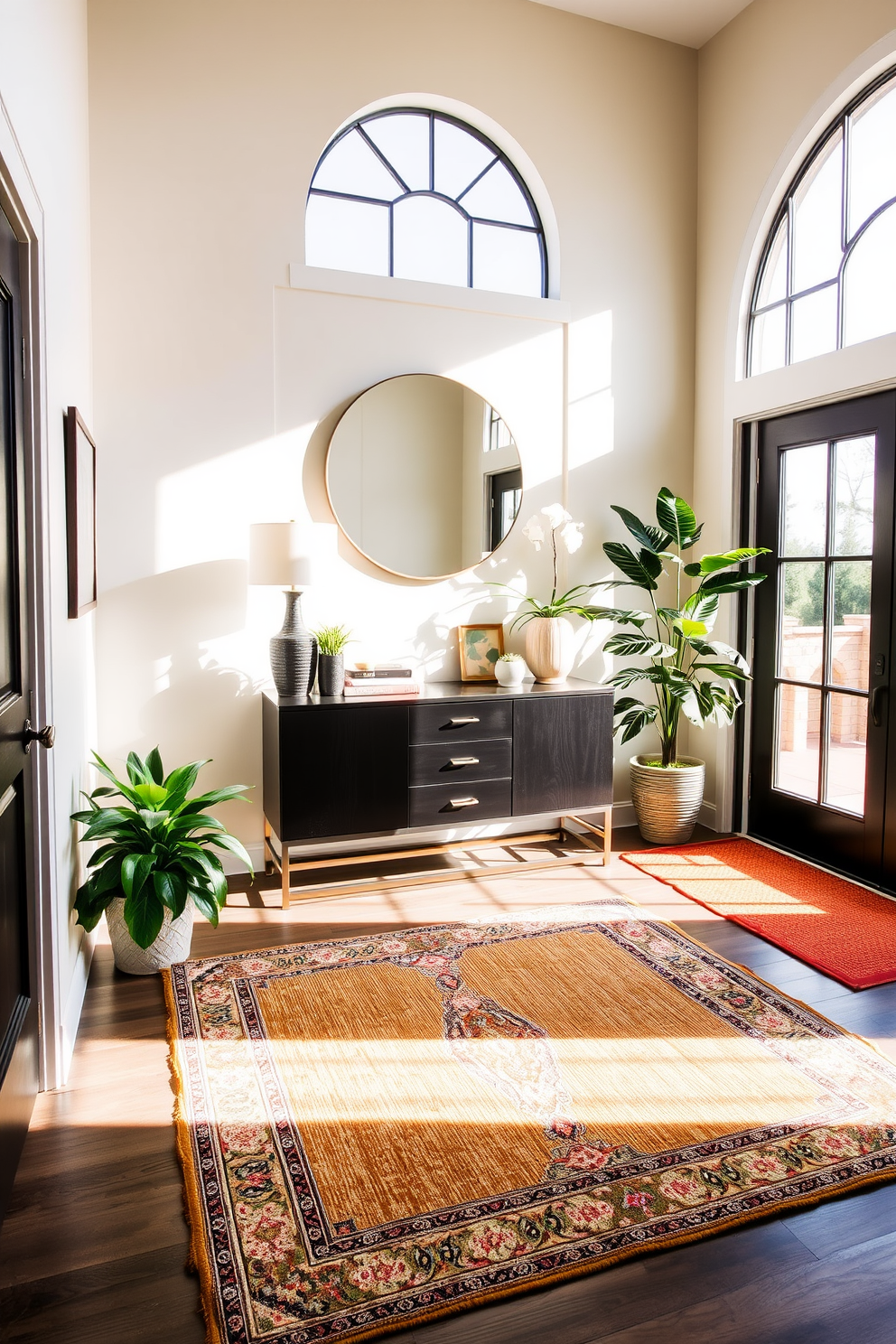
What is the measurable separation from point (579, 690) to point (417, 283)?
6.10 ft

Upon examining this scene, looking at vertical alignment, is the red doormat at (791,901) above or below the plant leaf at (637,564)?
below

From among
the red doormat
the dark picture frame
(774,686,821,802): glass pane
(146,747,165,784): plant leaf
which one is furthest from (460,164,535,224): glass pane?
the red doormat

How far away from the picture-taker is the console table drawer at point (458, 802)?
11.5 ft

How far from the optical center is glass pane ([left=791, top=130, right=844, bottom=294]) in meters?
3.67

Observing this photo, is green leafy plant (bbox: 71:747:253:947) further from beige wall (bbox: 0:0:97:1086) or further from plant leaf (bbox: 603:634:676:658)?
plant leaf (bbox: 603:634:676:658)

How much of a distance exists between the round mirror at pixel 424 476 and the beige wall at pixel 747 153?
1.07 m

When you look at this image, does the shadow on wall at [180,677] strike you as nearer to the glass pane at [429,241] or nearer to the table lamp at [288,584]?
the table lamp at [288,584]

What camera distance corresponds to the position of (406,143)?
389 cm

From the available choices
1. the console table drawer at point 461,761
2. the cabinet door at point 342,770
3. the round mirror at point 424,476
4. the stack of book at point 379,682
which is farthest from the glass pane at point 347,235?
the console table drawer at point 461,761

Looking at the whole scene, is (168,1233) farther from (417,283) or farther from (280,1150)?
(417,283)

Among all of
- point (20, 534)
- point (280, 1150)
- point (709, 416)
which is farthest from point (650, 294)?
point (280, 1150)

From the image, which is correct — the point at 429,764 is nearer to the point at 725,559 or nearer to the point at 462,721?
the point at 462,721

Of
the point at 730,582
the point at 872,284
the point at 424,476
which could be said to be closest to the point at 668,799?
the point at 730,582

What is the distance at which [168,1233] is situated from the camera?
67.6 inches
